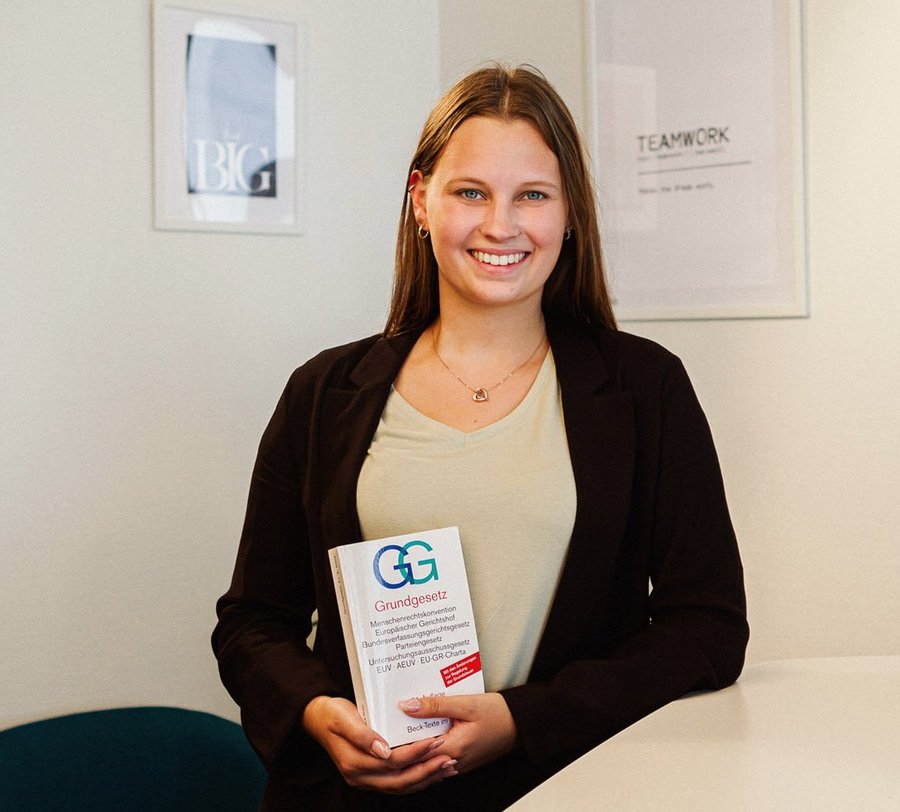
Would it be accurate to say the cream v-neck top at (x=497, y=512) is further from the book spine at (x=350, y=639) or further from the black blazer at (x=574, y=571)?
the book spine at (x=350, y=639)

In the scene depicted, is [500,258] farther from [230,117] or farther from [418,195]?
[230,117]

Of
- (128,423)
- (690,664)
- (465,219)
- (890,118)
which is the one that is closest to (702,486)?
(690,664)

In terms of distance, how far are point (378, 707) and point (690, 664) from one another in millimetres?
394

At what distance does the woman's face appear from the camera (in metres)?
1.54

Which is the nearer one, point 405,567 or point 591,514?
point 405,567

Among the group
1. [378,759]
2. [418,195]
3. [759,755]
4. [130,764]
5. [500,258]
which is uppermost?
[418,195]

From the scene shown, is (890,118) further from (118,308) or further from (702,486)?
(118,308)

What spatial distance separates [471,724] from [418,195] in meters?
0.77

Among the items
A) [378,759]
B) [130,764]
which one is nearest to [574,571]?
[378,759]

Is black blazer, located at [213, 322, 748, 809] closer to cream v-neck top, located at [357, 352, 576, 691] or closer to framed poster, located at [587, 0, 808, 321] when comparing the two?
cream v-neck top, located at [357, 352, 576, 691]

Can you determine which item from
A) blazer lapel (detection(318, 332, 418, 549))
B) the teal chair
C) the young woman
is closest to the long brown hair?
the young woman

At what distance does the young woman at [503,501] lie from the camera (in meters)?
1.42

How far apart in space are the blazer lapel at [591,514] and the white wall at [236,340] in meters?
0.87

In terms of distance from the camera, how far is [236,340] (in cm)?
280
